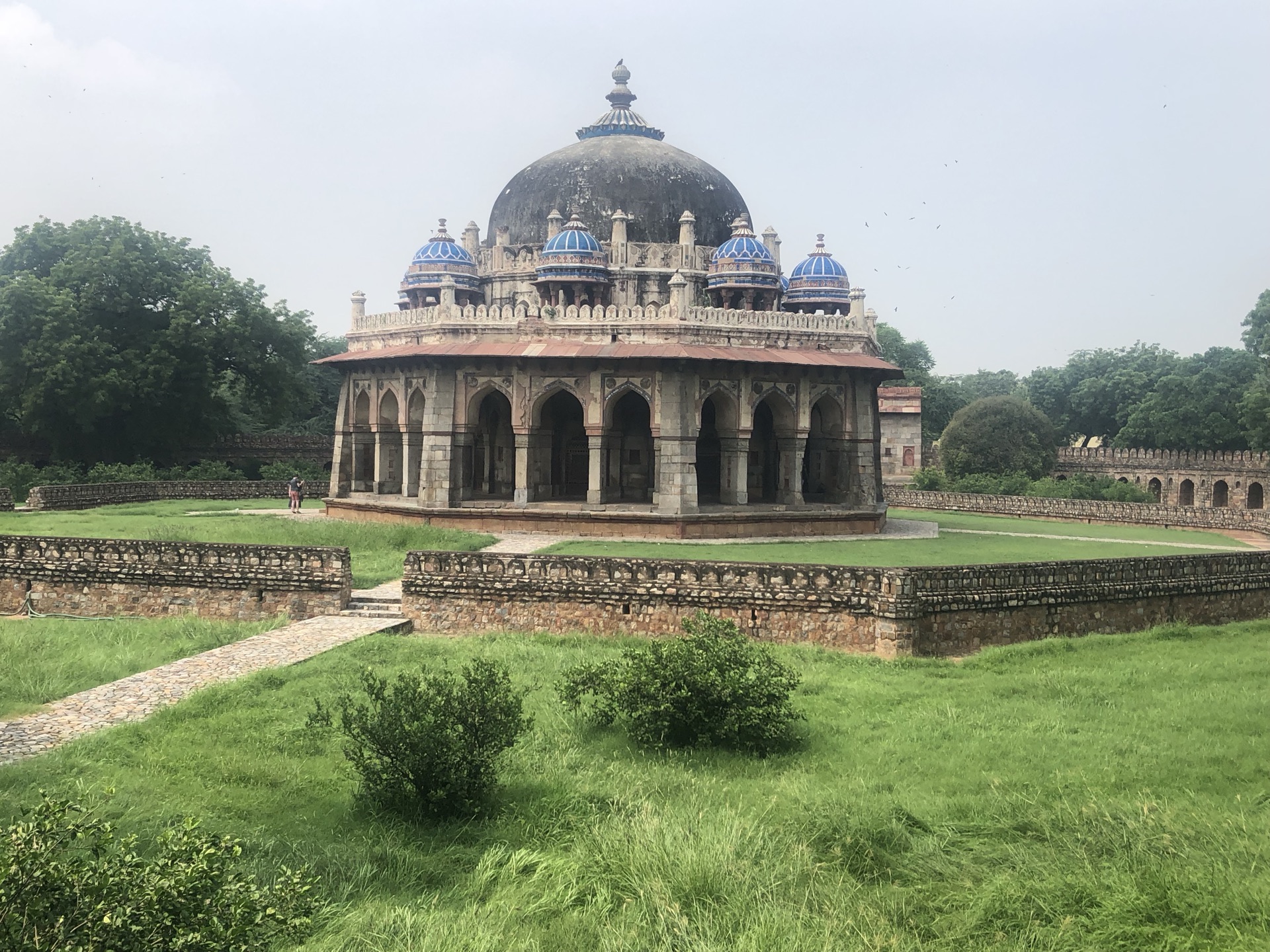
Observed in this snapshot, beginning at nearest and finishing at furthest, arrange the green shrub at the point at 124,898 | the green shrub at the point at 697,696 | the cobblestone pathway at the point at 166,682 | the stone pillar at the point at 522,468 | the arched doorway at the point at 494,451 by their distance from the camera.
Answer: the green shrub at the point at 124,898
the cobblestone pathway at the point at 166,682
the green shrub at the point at 697,696
the stone pillar at the point at 522,468
the arched doorway at the point at 494,451

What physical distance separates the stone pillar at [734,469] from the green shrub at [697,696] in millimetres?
15292

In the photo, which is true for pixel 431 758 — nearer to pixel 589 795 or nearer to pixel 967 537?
pixel 589 795

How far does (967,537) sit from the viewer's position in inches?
1027

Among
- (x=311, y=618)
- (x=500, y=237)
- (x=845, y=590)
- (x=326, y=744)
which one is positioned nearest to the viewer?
(x=326, y=744)

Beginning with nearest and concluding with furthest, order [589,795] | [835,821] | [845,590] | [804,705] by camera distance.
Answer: [835,821]
[589,795]
[804,705]
[845,590]

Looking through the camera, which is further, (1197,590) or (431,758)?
(1197,590)

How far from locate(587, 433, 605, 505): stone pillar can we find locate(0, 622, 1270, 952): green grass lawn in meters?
13.7

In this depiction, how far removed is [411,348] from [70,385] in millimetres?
15051

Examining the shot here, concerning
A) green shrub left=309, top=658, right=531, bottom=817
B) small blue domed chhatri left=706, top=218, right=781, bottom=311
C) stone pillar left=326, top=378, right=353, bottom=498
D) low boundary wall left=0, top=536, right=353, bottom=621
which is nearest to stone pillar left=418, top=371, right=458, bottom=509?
stone pillar left=326, top=378, right=353, bottom=498

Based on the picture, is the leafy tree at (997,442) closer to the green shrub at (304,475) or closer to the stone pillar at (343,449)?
the green shrub at (304,475)

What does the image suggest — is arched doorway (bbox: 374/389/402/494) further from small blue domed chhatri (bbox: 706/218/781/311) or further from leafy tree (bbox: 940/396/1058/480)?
leafy tree (bbox: 940/396/1058/480)

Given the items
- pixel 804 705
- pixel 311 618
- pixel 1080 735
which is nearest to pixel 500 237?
pixel 311 618

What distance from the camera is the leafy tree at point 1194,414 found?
52.2 metres

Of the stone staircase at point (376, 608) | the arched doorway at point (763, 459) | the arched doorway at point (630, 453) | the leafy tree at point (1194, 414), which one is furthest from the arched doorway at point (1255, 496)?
the stone staircase at point (376, 608)
